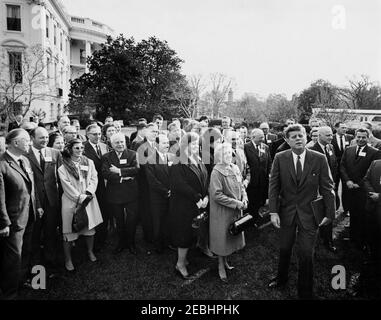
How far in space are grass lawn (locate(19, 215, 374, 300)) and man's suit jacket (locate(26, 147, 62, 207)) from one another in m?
1.00

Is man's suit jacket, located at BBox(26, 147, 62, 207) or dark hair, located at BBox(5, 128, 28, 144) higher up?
dark hair, located at BBox(5, 128, 28, 144)

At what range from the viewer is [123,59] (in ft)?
44.3

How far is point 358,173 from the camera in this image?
14.7 feet

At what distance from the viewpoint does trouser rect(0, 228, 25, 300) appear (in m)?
2.88

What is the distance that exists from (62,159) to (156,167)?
49.3 inches

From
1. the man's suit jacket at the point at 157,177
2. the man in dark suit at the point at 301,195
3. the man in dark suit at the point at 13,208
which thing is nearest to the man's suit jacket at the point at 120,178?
the man's suit jacket at the point at 157,177

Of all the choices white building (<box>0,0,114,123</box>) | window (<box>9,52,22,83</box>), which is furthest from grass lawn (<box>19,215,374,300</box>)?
window (<box>9,52,22,83</box>)

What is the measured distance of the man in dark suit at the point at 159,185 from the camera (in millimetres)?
4086

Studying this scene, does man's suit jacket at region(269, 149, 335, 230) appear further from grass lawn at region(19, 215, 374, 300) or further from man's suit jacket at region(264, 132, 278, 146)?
man's suit jacket at region(264, 132, 278, 146)

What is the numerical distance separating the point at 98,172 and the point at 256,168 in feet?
8.84

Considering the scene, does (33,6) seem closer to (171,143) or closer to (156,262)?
(171,143)

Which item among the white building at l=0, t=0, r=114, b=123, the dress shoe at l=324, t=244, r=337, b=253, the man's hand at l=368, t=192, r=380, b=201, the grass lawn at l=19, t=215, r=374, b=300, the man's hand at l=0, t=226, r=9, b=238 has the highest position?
the white building at l=0, t=0, r=114, b=123
